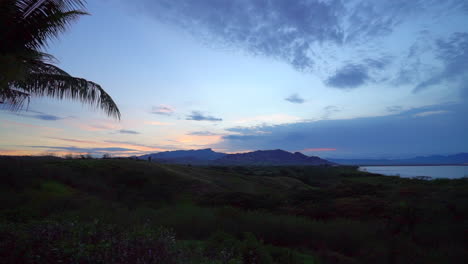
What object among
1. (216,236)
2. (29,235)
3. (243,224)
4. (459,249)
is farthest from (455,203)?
(29,235)

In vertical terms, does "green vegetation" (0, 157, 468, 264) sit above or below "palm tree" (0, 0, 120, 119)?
below

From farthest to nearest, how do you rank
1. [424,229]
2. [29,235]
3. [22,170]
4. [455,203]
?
[22,170] < [455,203] < [424,229] < [29,235]

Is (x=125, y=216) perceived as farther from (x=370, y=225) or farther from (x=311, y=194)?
(x=311, y=194)

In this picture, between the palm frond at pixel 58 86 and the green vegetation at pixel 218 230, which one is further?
the palm frond at pixel 58 86

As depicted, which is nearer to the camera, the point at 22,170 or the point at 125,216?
the point at 125,216

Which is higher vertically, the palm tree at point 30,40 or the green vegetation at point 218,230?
the palm tree at point 30,40

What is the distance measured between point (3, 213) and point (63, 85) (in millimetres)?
4383

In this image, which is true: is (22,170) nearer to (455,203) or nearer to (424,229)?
(424,229)

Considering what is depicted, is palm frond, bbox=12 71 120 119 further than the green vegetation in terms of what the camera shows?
Yes

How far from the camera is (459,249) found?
6.50 metres

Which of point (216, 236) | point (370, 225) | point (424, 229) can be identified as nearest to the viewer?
point (216, 236)

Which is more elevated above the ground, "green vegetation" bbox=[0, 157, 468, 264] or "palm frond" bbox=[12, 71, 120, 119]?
"palm frond" bbox=[12, 71, 120, 119]

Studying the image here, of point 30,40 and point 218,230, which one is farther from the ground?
point 30,40

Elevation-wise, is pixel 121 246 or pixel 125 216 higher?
pixel 121 246
